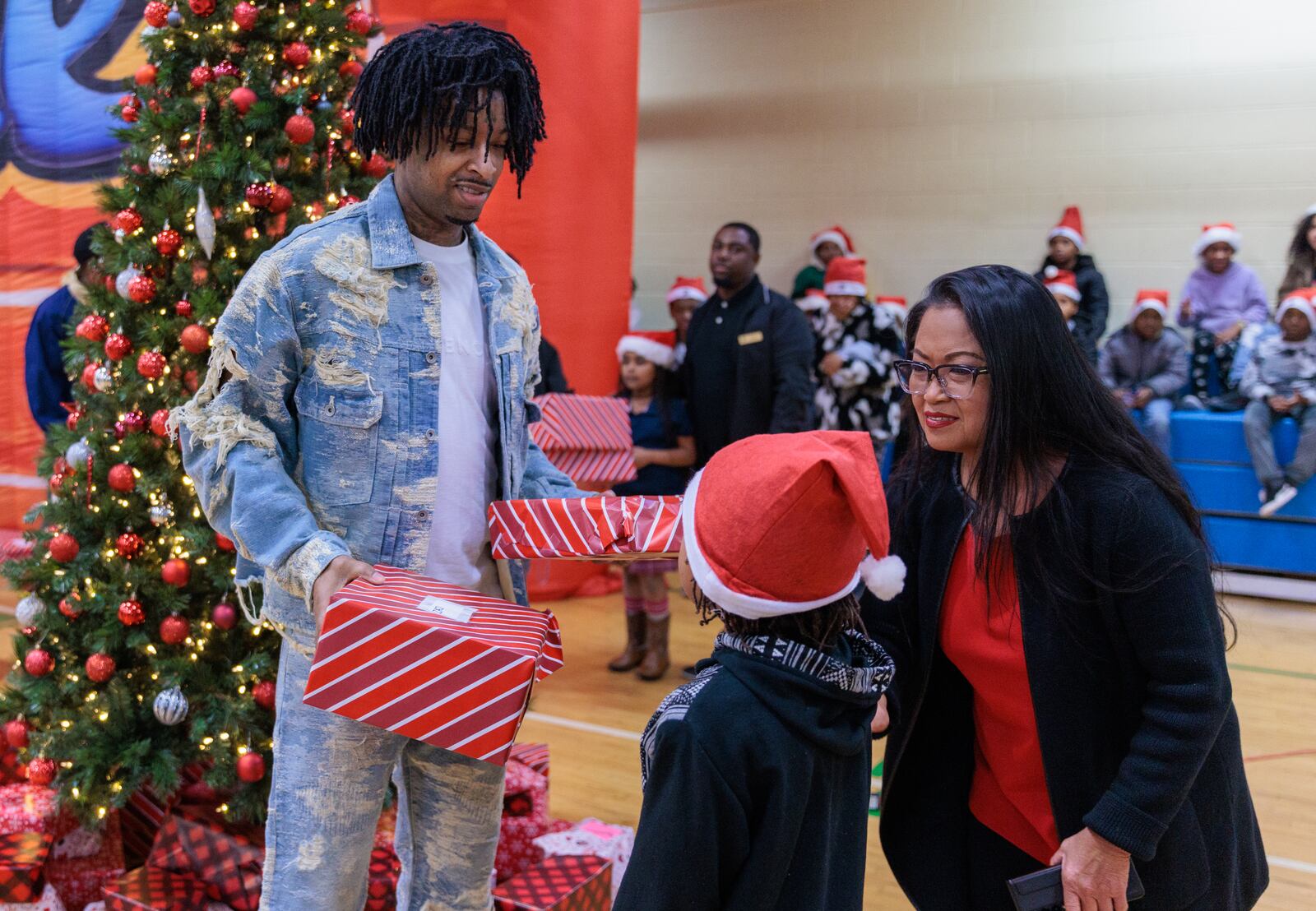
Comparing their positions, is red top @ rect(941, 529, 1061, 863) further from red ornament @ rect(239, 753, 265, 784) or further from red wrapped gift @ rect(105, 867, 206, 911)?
red wrapped gift @ rect(105, 867, 206, 911)

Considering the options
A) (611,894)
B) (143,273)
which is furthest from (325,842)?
(143,273)

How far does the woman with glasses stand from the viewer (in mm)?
1559

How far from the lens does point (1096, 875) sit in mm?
1572

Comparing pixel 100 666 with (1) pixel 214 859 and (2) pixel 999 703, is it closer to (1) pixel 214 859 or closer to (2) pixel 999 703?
(1) pixel 214 859

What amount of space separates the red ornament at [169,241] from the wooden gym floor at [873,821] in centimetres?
207

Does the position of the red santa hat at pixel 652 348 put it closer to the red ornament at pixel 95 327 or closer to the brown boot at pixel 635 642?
the brown boot at pixel 635 642

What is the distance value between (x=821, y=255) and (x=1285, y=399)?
11.6ft

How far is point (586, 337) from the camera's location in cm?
606

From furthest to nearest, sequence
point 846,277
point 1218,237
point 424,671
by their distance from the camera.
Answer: point 1218,237
point 846,277
point 424,671

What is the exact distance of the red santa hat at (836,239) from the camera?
877 cm

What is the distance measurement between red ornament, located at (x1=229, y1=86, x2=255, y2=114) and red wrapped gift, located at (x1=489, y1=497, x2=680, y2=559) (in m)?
1.52

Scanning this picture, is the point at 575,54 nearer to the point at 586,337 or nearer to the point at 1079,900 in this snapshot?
the point at 586,337

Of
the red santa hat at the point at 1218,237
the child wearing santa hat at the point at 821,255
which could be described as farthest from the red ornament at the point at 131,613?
the red santa hat at the point at 1218,237

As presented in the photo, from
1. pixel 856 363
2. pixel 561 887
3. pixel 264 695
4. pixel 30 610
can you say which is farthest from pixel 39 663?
pixel 856 363
